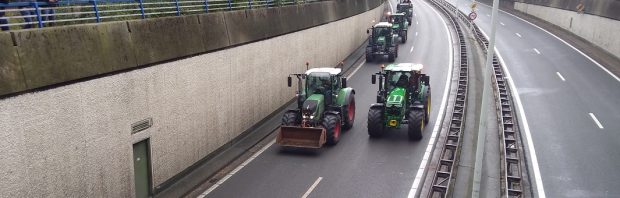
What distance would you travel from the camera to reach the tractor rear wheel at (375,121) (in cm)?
Answer: 1730

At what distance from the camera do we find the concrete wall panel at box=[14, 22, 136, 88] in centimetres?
905

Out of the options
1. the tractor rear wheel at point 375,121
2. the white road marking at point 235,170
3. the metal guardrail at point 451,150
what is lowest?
the white road marking at point 235,170

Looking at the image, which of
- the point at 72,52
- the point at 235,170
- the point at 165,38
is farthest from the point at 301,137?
the point at 72,52

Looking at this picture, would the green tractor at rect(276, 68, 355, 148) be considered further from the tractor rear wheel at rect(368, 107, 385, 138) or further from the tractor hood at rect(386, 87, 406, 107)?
the tractor hood at rect(386, 87, 406, 107)

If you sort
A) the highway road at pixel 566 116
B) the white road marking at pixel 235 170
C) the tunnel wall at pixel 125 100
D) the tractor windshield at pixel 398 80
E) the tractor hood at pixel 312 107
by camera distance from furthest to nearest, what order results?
the tractor windshield at pixel 398 80, the tractor hood at pixel 312 107, the highway road at pixel 566 116, the white road marking at pixel 235 170, the tunnel wall at pixel 125 100

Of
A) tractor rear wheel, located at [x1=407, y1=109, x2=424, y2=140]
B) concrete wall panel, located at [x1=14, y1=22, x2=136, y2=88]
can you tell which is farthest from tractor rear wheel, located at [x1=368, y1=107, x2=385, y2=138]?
concrete wall panel, located at [x1=14, y1=22, x2=136, y2=88]

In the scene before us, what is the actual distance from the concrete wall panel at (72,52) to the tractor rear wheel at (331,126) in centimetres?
732

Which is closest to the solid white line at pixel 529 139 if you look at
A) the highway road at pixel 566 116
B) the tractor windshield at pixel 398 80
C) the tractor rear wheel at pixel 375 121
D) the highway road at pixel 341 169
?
the highway road at pixel 566 116

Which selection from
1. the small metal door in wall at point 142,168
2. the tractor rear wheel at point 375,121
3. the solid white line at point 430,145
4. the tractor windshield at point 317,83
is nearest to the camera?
the small metal door in wall at point 142,168

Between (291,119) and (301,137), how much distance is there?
2.67ft

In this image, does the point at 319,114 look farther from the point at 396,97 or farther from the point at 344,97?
the point at 396,97

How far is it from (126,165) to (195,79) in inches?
145

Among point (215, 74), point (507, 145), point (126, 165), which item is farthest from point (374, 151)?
point (126, 165)

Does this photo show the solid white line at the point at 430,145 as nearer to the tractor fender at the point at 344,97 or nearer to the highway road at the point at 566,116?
the highway road at the point at 566,116
